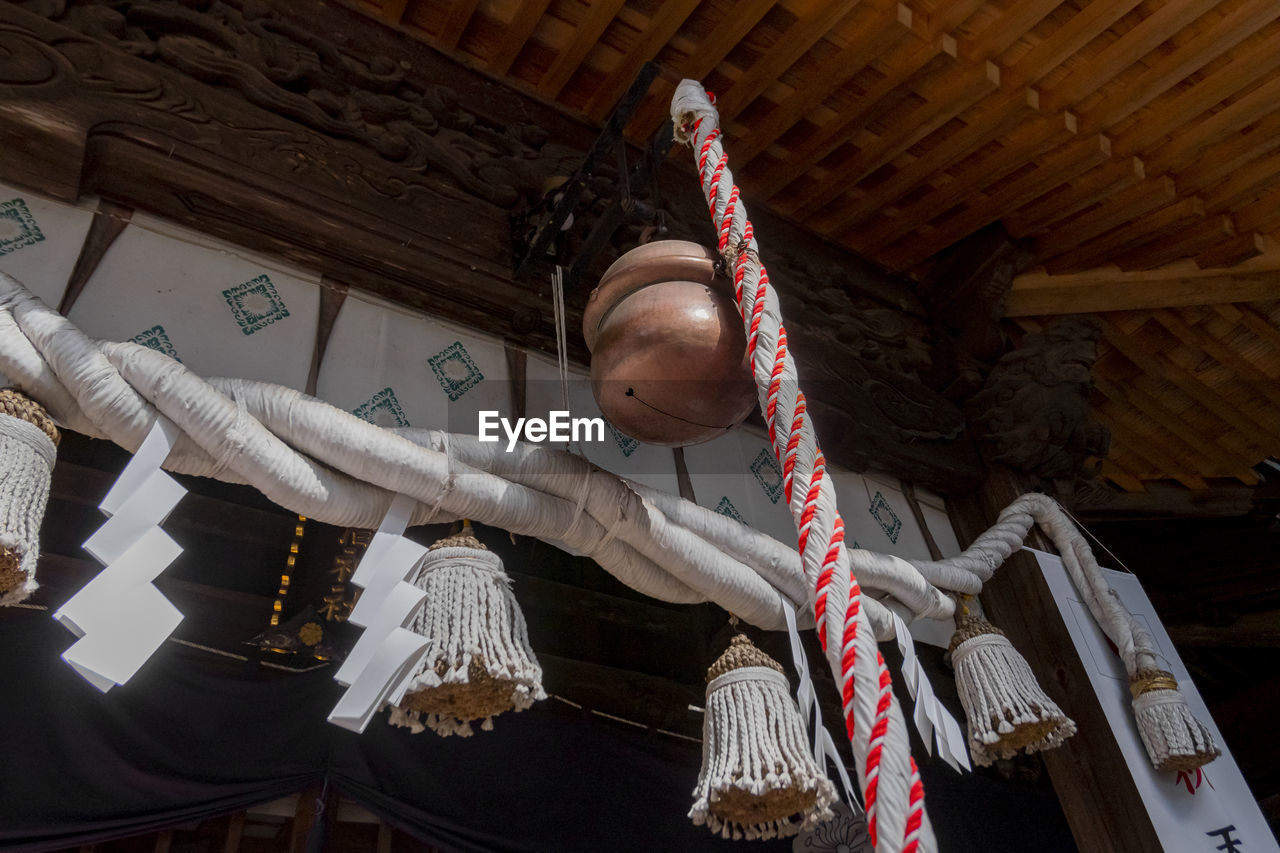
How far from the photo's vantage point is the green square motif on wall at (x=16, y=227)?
1645 mm

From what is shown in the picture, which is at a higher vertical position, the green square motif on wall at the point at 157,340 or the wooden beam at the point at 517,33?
the wooden beam at the point at 517,33

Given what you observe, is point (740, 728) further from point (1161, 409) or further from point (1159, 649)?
point (1161, 409)

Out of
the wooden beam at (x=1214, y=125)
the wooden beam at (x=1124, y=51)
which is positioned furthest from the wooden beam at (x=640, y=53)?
the wooden beam at (x=1214, y=125)

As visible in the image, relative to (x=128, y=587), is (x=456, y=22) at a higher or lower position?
higher

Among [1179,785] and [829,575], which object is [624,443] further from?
[1179,785]

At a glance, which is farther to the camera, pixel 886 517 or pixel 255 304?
pixel 886 517

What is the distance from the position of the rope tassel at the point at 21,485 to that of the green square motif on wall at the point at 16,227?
582mm

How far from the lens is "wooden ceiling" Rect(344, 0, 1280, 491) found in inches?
101

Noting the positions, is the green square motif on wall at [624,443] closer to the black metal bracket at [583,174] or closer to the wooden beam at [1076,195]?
the black metal bracket at [583,174]

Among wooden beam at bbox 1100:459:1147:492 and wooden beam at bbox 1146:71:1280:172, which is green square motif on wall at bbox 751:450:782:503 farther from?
wooden beam at bbox 1100:459:1147:492

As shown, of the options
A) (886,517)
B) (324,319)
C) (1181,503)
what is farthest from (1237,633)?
(324,319)

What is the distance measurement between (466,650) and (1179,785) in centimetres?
206

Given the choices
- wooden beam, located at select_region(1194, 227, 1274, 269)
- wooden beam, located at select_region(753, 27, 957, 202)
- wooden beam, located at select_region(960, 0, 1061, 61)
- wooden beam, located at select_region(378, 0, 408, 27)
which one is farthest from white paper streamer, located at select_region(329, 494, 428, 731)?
wooden beam, located at select_region(1194, 227, 1274, 269)

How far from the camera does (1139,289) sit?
3.29 m
